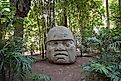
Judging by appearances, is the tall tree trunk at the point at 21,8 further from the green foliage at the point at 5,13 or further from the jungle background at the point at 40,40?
the green foliage at the point at 5,13

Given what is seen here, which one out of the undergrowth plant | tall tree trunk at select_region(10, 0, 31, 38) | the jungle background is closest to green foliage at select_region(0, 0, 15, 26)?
the jungle background

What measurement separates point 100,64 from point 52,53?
94.5 inches

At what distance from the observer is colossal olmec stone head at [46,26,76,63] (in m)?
7.47

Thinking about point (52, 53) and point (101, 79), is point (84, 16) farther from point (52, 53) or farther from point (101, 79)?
point (101, 79)

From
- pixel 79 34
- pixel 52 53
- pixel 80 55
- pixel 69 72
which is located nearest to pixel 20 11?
pixel 52 53

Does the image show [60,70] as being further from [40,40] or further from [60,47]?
[40,40]

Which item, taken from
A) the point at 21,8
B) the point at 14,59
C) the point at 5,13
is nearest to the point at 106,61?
the point at 14,59

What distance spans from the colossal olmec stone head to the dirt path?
20 centimetres

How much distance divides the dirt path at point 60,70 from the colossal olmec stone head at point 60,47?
20 cm

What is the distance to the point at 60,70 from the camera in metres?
7.12

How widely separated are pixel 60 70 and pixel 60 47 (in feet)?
2.38

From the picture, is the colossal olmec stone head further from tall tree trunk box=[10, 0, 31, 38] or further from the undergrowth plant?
the undergrowth plant

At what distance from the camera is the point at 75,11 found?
9711 millimetres

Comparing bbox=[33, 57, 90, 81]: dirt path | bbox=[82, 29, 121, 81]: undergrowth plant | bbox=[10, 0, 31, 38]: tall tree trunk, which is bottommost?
bbox=[33, 57, 90, 81]: dirt path
